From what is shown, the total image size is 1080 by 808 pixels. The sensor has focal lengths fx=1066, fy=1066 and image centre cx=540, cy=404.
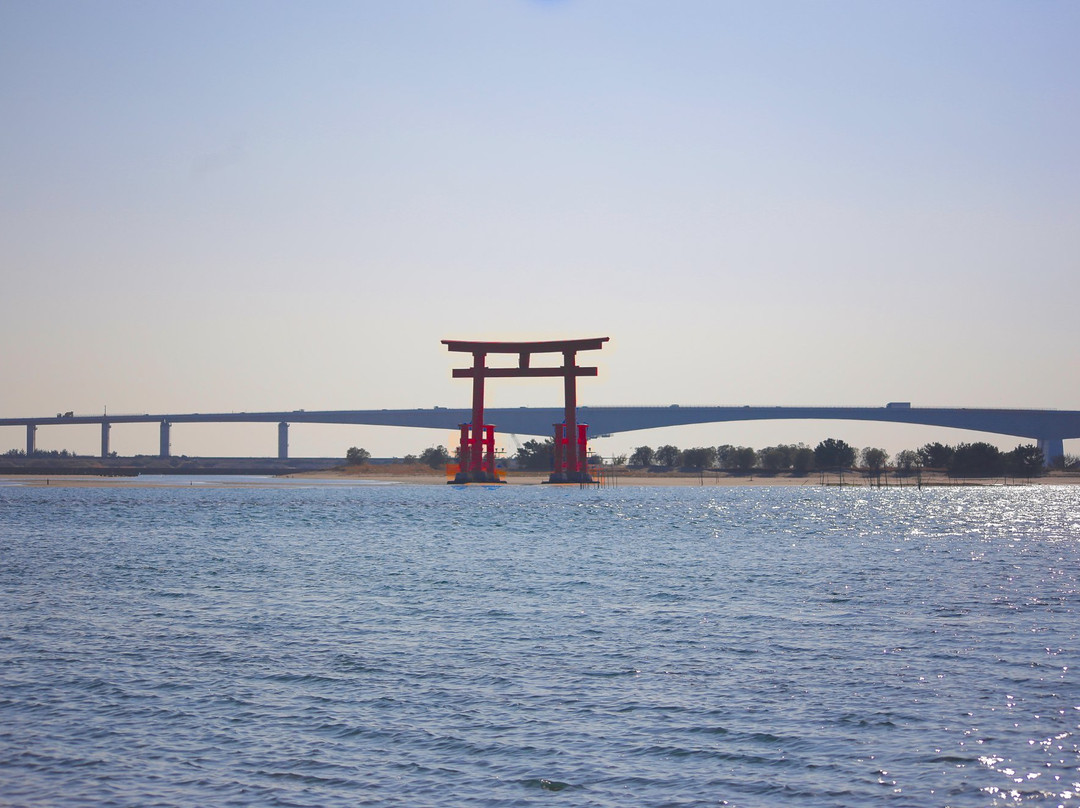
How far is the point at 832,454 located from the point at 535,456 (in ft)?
139

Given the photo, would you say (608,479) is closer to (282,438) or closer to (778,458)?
(778,458)

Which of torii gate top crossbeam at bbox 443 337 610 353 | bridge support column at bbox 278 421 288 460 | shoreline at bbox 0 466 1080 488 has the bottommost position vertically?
shoreline at bbox 0 466 1080 488

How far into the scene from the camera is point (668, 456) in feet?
577

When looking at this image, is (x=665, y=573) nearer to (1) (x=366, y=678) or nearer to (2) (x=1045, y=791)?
(1) (x=366, y=678)

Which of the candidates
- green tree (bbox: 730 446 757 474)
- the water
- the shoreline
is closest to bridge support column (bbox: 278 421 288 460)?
the shoreline

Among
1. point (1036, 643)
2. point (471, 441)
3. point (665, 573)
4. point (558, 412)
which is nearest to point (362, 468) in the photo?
point (558, 412)

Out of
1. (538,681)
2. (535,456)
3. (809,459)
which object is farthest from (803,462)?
→ (538,681)

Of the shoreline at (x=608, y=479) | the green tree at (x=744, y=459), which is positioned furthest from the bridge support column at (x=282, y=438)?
the green tree at (x=744, y=459)

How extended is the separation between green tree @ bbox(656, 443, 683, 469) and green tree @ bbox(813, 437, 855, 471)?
26.6 m

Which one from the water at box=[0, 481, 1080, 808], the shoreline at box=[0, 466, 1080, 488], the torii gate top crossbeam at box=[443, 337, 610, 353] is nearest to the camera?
the water at box=[0, 481, 1080, 808]

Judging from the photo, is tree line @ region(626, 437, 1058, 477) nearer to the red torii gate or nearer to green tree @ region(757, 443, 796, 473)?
green tree @ region(757, 443, 796, 473)

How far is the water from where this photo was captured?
35.3 ft

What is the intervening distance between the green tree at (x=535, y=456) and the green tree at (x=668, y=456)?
2796 centimetres

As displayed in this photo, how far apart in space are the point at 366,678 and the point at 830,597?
12.7 meters
